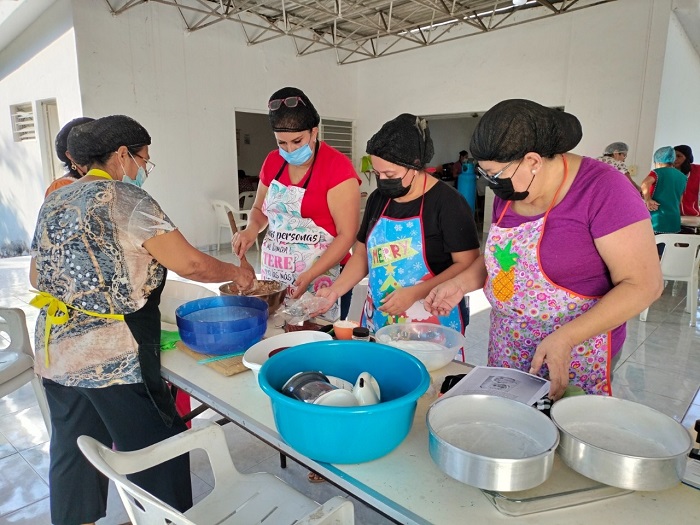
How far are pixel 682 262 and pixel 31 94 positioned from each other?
872cm

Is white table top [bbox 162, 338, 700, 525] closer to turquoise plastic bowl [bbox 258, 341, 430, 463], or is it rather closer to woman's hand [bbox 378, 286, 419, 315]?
turquoise plastic bowl [bbox 258, 341, 430, 463]

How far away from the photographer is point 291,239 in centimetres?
212

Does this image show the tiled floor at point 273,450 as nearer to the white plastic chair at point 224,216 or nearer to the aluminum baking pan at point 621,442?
the aluminum baking pan at point 621,442

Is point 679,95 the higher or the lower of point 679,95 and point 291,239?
the higher

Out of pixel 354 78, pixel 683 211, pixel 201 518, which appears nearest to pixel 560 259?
pixel 201 518

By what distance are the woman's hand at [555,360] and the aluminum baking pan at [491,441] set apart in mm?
200

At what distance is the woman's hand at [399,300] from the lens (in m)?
1.63

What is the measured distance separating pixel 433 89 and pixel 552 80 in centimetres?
214

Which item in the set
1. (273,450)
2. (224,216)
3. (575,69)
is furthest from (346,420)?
(575,69)

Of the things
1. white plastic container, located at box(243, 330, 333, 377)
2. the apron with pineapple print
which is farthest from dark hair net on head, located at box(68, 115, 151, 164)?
the apron with pineapple print

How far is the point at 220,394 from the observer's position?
1255mm

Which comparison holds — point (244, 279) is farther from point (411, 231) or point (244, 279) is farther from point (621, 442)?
point (621, 442)

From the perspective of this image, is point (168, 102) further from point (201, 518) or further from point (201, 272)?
point (201, 518)

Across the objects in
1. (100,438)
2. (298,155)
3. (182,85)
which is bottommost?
(100,438)
